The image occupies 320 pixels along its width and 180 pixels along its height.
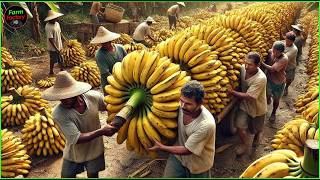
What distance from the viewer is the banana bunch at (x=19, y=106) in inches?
242

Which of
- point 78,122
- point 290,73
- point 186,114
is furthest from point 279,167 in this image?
point 290,73

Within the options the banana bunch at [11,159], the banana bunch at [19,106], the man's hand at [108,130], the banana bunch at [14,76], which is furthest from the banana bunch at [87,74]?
the man's hand at [108,130]

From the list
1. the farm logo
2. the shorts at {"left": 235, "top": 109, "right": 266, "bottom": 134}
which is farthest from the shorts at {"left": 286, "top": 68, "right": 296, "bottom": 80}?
the farm logo

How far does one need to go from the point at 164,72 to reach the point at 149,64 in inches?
7.5

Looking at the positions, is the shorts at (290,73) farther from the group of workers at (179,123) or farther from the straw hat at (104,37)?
the straw hat at (104,37)

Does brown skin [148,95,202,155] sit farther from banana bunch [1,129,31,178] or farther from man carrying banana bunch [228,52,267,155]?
banana bunch [1,129,31,178]

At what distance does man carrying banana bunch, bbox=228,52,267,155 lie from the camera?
4824 millimetres

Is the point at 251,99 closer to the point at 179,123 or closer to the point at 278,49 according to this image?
the point at 278,49

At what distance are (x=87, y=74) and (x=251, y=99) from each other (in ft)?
15.9

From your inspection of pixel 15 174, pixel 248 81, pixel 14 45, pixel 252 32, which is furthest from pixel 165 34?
pixel 15 174

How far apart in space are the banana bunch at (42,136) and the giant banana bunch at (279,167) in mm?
3812

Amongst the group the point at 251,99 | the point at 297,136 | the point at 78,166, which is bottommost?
the point at 78,166

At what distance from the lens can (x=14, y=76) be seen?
25.7 ft

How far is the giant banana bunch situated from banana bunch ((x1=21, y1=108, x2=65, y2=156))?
150 inches
